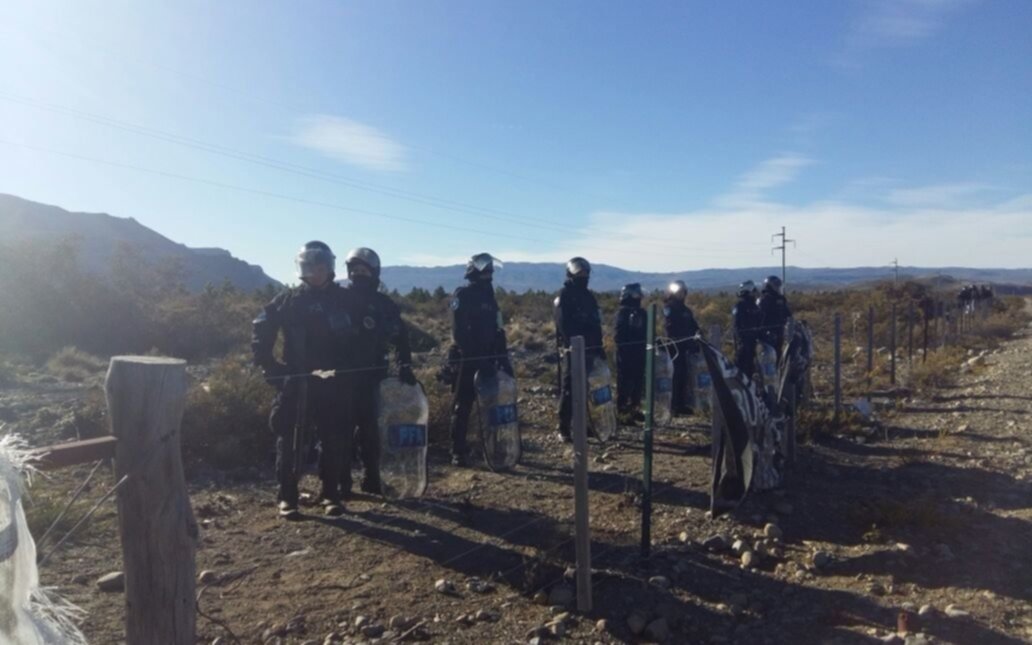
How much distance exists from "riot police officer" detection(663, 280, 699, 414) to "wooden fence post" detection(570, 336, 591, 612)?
5627 mm

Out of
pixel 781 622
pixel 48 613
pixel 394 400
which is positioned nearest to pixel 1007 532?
pixel 781 622

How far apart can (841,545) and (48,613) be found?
5.48 metres

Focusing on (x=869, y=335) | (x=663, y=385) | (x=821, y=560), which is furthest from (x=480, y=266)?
(x=869, y=335)

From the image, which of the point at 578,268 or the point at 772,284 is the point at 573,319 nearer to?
the point at 578,268

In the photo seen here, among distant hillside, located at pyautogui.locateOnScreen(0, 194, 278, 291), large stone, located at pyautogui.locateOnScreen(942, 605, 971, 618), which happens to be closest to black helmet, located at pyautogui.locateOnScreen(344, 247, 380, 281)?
large stone, located at pyautogui.locateOnScreen(942, 605, 971, 618)

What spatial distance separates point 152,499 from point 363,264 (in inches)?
184

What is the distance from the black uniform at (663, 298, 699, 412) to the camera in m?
10.6

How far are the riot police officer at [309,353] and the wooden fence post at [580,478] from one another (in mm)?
2539

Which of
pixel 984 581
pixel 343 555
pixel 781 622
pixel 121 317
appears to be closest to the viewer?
pixel 781 622

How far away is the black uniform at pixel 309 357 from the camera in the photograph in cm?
686

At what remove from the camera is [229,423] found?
962 centimetres

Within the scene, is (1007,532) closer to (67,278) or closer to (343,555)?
(343,555)

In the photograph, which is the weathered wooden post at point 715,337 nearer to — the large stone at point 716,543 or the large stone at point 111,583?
the large stone at point 716,543

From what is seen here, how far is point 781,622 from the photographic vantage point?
5.02 m
